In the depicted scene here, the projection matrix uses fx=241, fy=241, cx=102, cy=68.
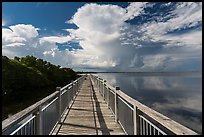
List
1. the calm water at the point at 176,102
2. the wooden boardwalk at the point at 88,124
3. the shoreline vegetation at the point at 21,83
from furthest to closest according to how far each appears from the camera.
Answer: the shoreline vegetation at the point at 21,83 < the calm water at the point at 176,102 < the wooden boardwalk at the point at 88,124

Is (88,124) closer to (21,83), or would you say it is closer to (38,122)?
(38,122)

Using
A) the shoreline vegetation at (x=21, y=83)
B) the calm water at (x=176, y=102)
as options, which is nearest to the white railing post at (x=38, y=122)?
the calm water at (x=176, y=102)

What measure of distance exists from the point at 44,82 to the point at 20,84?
21.8 feet

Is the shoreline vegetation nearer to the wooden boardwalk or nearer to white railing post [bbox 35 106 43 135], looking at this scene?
the wooden boardwalk

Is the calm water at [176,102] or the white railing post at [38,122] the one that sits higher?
the white railing post at [38,122]

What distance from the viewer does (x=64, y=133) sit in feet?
17.0

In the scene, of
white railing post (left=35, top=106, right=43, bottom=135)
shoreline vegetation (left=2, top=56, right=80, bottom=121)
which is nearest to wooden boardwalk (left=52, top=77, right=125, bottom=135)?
white railing post (left=35, top=106, right=43, bottom=135)

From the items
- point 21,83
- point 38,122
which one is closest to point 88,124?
point 38,122

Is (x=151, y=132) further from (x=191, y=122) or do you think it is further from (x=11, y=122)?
(x=191, y=122)

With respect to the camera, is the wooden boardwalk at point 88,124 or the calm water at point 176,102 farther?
the calm water at point 176,102

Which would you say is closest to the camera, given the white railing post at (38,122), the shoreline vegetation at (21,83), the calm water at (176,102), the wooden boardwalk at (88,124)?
the white railing post at (38,122)

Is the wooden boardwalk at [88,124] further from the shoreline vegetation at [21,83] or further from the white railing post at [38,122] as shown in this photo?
the shoreline vegetation at [21,83]

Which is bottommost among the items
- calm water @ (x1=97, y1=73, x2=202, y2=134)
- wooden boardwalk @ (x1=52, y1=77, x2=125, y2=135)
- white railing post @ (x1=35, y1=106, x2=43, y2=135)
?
calm water @ (x1=97, y1=73, x2=202, y2=134)

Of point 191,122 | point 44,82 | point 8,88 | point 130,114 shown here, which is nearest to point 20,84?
point 8,88
